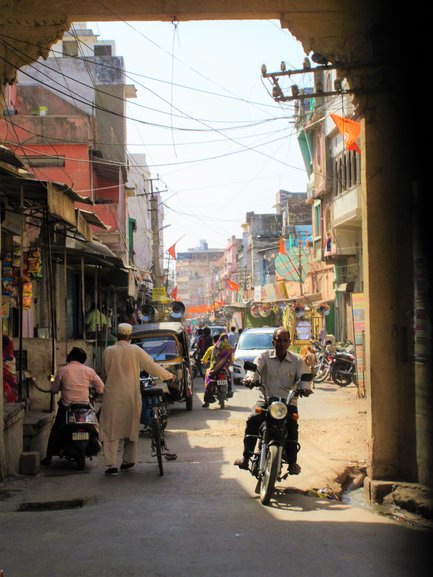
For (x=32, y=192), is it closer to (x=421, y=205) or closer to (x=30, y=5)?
(x=30, y=5)

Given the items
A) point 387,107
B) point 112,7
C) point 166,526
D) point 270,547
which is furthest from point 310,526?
point 112,7

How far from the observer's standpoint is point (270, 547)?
520cm

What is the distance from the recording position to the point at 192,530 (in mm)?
5648

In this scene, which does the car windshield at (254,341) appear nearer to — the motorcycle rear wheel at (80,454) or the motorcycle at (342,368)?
the motorcycle at (342,368)

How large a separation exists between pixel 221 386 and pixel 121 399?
8.06 meters

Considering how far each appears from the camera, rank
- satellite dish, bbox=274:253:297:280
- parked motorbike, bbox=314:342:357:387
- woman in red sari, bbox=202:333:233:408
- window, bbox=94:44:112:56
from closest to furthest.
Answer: woman in red sari, bbox=202:333:233:408 < parked motorbike, bbox=314:342:357:387 < window, bbox=94:44:112:56 < satellite dish, bbox=274:253:297:280

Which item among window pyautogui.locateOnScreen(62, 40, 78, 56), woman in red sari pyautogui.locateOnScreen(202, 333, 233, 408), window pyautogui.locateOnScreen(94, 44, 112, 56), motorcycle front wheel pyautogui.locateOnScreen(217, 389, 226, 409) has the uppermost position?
window pyautogui.locateOnScreen(94, 44, 112, 56)

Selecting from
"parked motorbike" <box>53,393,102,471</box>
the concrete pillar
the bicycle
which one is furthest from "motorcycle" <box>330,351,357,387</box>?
the concrete pillar

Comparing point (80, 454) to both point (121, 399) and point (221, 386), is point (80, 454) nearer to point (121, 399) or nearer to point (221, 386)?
point (121, 399)

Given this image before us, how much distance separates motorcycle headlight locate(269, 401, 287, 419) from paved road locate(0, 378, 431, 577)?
0.82 metres

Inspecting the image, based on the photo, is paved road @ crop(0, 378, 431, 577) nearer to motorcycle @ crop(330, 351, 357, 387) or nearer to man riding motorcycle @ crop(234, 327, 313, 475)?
man riding motorcycle @ crop(234, 327, 313, 475)

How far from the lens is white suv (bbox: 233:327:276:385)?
22.2 meters

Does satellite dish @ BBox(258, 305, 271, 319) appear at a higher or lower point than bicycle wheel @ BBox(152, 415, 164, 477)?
higher

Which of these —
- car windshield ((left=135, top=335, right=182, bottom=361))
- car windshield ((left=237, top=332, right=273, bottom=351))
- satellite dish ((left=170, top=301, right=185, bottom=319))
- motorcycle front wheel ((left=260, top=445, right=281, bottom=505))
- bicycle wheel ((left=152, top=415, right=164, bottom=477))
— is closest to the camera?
motorcycle front wheel ((left=260, top=445, right=281, bottom=505))
